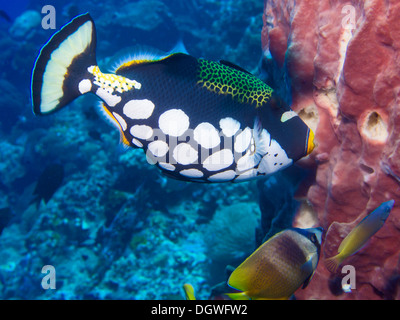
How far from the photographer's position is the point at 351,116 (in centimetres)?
180

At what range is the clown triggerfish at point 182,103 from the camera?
170 cm

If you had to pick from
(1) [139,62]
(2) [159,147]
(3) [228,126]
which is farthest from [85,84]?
(3) [228,126]

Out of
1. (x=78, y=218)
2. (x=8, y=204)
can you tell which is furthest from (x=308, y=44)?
(x=8, y=204)

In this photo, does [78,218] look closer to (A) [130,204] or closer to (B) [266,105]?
(A) [130,204]

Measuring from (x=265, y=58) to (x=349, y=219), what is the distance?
2.34 meters

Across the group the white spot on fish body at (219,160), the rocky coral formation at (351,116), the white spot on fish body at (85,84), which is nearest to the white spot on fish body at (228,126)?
the white spot on fish body at (219,160)

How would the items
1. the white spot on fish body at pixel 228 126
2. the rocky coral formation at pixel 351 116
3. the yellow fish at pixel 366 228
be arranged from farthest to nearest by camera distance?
the white spot on fish body at pixel 228 126, the rocky coral formation at pixel 351 116, the yellow fish at pixel 366 228

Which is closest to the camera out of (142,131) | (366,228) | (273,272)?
(366,228)

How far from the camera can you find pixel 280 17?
112 inches

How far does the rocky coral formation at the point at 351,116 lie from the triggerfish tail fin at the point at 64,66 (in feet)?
5.64

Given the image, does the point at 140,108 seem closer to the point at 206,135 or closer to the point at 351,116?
the point at 206,135

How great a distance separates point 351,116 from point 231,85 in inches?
35.6

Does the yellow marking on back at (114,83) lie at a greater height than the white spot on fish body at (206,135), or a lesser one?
greater

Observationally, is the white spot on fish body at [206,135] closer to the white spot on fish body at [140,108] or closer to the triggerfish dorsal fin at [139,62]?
the white spot on fish body at [140,108]
